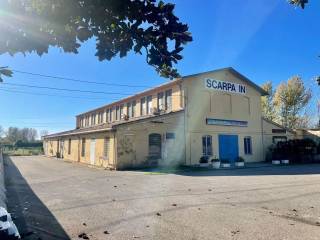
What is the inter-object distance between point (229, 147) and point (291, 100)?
78.4ft

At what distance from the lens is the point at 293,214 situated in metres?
7.49

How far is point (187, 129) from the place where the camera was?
23.8m

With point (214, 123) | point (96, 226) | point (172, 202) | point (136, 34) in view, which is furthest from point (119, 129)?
point (136, 34)

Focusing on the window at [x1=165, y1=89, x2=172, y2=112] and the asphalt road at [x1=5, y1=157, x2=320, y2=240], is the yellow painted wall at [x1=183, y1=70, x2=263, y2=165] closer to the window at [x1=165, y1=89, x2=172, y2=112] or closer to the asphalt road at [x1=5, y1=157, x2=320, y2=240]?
the window at [x1=165, y1=89, x2=172, y2=112]

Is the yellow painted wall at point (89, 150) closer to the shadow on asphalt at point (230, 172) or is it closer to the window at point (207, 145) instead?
the shadow on asphalt at point (230, 172)

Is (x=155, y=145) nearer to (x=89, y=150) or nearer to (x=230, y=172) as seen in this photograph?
(x=230, y=172)

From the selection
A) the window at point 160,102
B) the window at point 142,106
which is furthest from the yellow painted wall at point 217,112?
the window at point 142,106

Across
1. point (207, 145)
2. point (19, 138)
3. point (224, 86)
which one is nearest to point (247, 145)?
point (207, 145)

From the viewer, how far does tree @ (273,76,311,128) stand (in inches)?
1772

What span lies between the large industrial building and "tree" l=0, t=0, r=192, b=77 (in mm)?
16708

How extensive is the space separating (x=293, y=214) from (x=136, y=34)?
20.2ft

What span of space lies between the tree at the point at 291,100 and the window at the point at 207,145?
24925 mm

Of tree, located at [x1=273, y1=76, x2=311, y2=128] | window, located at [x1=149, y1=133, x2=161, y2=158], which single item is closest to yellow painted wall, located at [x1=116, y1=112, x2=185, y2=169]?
window, located at [x1=149, y1=133, x2=161, y2=158]

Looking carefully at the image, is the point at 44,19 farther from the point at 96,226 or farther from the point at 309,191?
the point at 309,191
